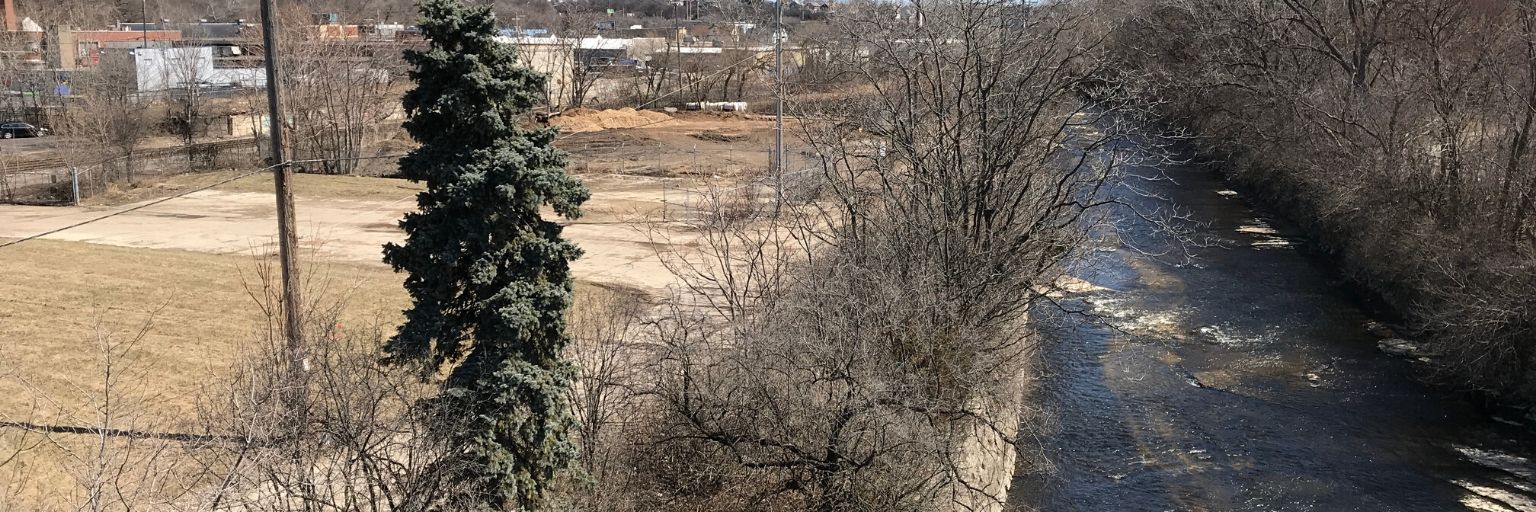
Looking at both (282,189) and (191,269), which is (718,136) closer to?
(191,269)

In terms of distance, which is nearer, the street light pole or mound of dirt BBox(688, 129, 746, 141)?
the street light pole

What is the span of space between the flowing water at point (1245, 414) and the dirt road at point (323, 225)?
33.7 ft

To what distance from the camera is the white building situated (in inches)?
2459

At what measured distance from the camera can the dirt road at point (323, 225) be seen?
28.6 m

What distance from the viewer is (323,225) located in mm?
33656

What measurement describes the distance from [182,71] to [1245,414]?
195 ft

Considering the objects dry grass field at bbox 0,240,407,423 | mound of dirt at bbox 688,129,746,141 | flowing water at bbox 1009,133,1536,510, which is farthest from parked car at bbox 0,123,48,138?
flowing water at bbox 1009,133,1536,510

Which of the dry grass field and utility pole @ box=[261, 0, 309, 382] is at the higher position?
utility pole @ box=[261, 0, 309, 382]

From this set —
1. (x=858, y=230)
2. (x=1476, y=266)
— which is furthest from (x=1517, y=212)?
(x=858, y=230)

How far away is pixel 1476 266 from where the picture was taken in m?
20.6

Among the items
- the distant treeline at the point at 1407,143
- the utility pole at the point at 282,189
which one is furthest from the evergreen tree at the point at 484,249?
the distant treeline at the point at 1407,143

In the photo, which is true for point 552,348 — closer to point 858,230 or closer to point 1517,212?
point 858,230

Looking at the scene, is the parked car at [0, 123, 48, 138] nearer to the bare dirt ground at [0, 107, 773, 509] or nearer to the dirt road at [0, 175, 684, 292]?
the bare dirt ground at [0, 107, 773, 509]

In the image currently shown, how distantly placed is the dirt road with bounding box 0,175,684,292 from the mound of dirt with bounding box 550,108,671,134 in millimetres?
17708
